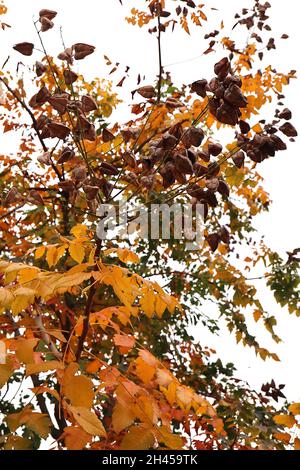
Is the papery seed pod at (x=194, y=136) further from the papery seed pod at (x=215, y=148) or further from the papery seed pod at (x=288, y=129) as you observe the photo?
the papery seed pod at (x=288, y=129)

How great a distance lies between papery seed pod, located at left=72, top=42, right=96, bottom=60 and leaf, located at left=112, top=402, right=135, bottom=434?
1.18 metres

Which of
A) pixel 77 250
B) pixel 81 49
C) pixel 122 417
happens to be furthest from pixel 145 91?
pixel 122 417

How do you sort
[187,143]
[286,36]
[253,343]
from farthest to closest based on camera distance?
[253,343] → [286,36] → [187,143]

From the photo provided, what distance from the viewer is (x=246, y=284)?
15.5 feet

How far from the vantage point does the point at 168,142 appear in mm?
1740

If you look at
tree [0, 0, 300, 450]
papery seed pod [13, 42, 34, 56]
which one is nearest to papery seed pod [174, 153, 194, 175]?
tree [0, 0, 300, 450]

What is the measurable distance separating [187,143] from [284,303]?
10.7ft

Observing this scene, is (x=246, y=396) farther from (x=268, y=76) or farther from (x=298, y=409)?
(x=298, y=409)

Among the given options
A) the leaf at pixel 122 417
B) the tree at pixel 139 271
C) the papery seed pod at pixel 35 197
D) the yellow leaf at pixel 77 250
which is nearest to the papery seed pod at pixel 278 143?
the tree at pixel 139 271

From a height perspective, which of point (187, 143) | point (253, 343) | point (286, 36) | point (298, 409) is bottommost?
point (298, 409)

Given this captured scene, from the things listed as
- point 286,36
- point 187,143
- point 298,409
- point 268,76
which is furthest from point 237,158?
point 286,36

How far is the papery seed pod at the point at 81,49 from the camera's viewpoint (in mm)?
1942

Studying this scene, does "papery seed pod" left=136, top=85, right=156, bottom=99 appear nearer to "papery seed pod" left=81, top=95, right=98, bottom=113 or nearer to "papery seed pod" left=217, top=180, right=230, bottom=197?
"papery seed pod" left=81, top=95, right=98, bottom=113

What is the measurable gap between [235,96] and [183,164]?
0.25 m
